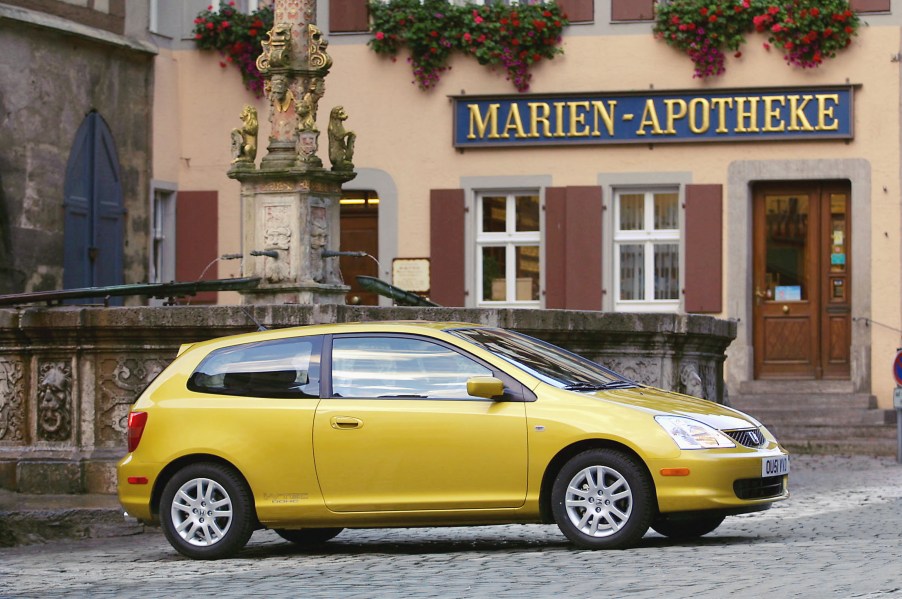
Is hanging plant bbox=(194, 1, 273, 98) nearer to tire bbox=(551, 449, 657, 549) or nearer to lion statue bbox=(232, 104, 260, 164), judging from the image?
lion statue bbox=(232, 104, 260, 164)

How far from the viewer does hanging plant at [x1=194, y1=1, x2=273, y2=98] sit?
2495 cm

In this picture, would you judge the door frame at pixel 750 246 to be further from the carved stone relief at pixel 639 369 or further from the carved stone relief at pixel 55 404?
the carved stone relief at pixel 55 404

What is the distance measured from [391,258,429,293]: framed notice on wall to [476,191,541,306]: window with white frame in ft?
2.24

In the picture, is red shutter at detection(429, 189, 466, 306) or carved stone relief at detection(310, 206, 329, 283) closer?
carved stone relief at detection(310, 206, 329, 283)

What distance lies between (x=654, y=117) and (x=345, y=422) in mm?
13855

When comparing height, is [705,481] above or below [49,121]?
below

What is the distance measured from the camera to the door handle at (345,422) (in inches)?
426

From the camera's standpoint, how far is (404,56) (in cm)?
2488

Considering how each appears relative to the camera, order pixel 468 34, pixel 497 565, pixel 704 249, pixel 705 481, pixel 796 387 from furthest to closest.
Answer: pixel 468 34, pixel 704 249, pixel 796 387, pixel 705 481, pixel 497 565

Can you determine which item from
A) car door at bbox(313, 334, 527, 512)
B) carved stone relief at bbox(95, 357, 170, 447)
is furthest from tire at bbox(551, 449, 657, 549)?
carved stone relief at bbox(95, 357, 170, 447)

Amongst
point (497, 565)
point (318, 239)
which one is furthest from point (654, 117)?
point (497, 565)

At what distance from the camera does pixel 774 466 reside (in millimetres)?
10852

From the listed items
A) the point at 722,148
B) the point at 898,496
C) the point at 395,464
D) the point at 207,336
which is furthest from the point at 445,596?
the point at 722,148

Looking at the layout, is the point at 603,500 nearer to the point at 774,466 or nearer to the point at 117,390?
the point at 774,466
